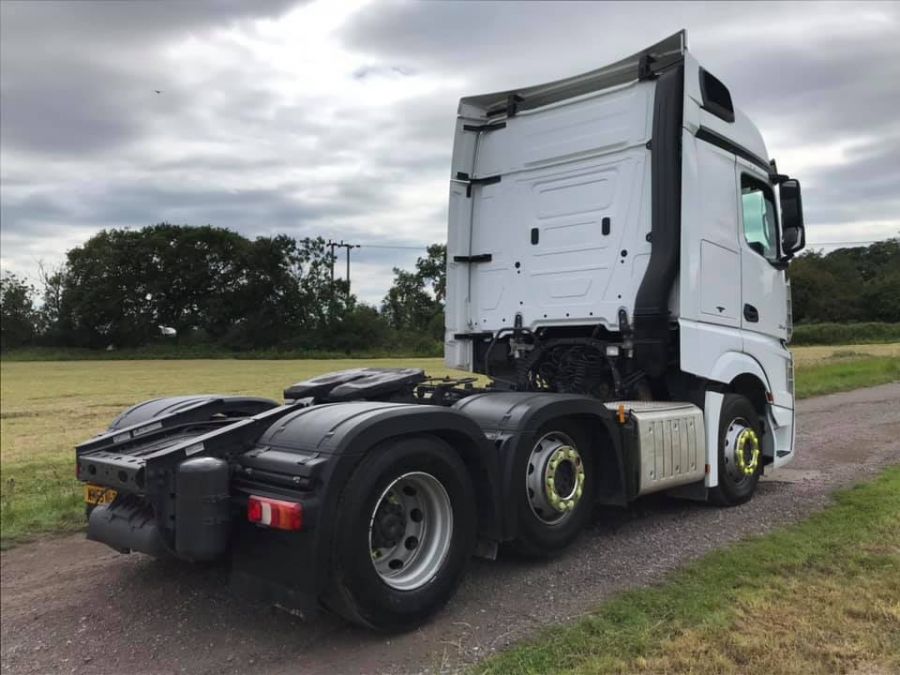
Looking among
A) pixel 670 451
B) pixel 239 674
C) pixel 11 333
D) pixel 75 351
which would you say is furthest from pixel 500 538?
pixel 11 333

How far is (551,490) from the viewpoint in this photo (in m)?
4.46

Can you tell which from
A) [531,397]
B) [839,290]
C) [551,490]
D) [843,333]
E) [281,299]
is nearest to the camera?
[551,490]

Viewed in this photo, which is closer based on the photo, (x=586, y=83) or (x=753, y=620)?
(x=753, y=620)

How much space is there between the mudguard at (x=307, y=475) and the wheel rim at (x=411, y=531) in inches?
11.8

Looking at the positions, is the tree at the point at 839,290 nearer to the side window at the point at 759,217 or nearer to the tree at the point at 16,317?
the side window at the point at 759,217

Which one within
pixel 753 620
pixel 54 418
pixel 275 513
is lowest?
pixel 753 620

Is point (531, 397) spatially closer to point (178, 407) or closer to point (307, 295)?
point (178, 407)

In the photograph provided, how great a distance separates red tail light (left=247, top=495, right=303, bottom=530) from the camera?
315cm

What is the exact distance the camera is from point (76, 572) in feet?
15.4

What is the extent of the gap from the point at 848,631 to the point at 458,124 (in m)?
5.10

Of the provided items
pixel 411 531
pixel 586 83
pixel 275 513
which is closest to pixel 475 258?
pixel 586 83

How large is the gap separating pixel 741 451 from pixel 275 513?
443 centimetres

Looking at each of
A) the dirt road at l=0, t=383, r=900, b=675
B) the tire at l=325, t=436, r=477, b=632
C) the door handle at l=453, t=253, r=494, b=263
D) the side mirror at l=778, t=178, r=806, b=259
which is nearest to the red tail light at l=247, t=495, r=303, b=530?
the tire at l=325, t=436, r=477, b=632

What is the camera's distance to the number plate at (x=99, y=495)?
3.88 m
